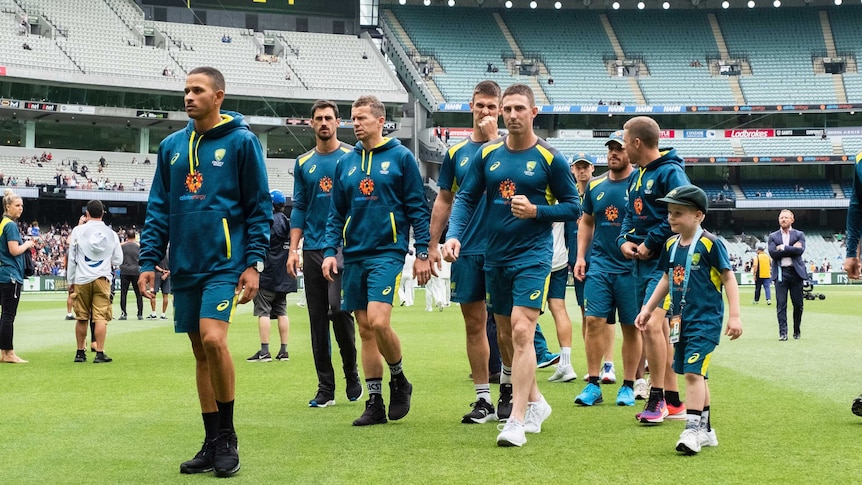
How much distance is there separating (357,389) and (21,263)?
6198 mm

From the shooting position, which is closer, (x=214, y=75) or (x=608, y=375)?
(x=214, y=75)

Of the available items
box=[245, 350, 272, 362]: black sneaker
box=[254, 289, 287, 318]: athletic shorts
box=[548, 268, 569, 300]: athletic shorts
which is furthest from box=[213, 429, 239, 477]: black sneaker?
box=[245, 350, 272, 362]: black sneaker

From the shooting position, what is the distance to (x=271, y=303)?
12.5m

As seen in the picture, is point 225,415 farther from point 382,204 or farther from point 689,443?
point 689,443

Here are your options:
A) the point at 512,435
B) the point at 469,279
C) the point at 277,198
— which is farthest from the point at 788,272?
the point at 512,435

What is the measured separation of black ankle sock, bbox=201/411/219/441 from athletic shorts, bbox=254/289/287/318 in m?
6.51

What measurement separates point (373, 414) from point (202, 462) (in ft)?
6.67

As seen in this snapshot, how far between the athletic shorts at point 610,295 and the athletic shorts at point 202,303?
3806 millimetres

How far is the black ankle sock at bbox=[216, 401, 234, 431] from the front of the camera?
5.74m

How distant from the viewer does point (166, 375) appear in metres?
11.2

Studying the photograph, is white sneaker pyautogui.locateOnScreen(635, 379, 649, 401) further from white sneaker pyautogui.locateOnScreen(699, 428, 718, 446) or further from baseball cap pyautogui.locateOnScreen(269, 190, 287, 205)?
baseball cap pyautogui.locateOnScreen(269, 190, 287, 205)

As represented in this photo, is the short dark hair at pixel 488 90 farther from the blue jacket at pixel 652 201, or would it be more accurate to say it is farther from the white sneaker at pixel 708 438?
the white sneaker at pixel 708 438

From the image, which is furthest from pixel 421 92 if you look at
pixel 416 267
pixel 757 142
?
pixel 416 267

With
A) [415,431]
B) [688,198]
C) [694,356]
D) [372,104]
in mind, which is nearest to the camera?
[694,356]
